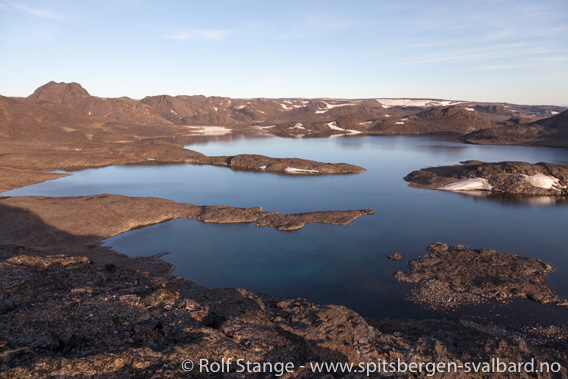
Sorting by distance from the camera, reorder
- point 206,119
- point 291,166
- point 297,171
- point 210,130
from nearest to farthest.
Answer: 1. point 297,171
2. point 291,166
3. point 210,130
4. point 206,119

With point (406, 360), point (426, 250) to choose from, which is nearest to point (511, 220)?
point (426, 250)

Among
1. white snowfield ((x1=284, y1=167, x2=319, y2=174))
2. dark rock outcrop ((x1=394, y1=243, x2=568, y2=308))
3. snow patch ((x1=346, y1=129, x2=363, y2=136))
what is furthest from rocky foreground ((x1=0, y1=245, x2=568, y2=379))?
snow patch ((x1=346, y1=129, x2=363, y2=136))

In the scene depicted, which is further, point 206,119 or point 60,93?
point 206,119

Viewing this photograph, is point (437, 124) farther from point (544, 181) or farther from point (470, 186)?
point (470, 186)

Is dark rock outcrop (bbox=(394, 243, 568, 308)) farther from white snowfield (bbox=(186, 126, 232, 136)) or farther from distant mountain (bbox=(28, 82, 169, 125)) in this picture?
distant mountain (bbox=(28, 82, 169, 125))

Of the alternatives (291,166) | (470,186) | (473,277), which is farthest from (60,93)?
(473,277)

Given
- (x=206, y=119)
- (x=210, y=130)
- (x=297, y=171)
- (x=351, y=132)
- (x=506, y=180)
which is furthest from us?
(x=206, y=119)

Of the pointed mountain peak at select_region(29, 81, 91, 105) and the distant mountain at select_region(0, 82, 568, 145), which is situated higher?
the pointed mountain peak at select_region(29, 81, 91, 105)
